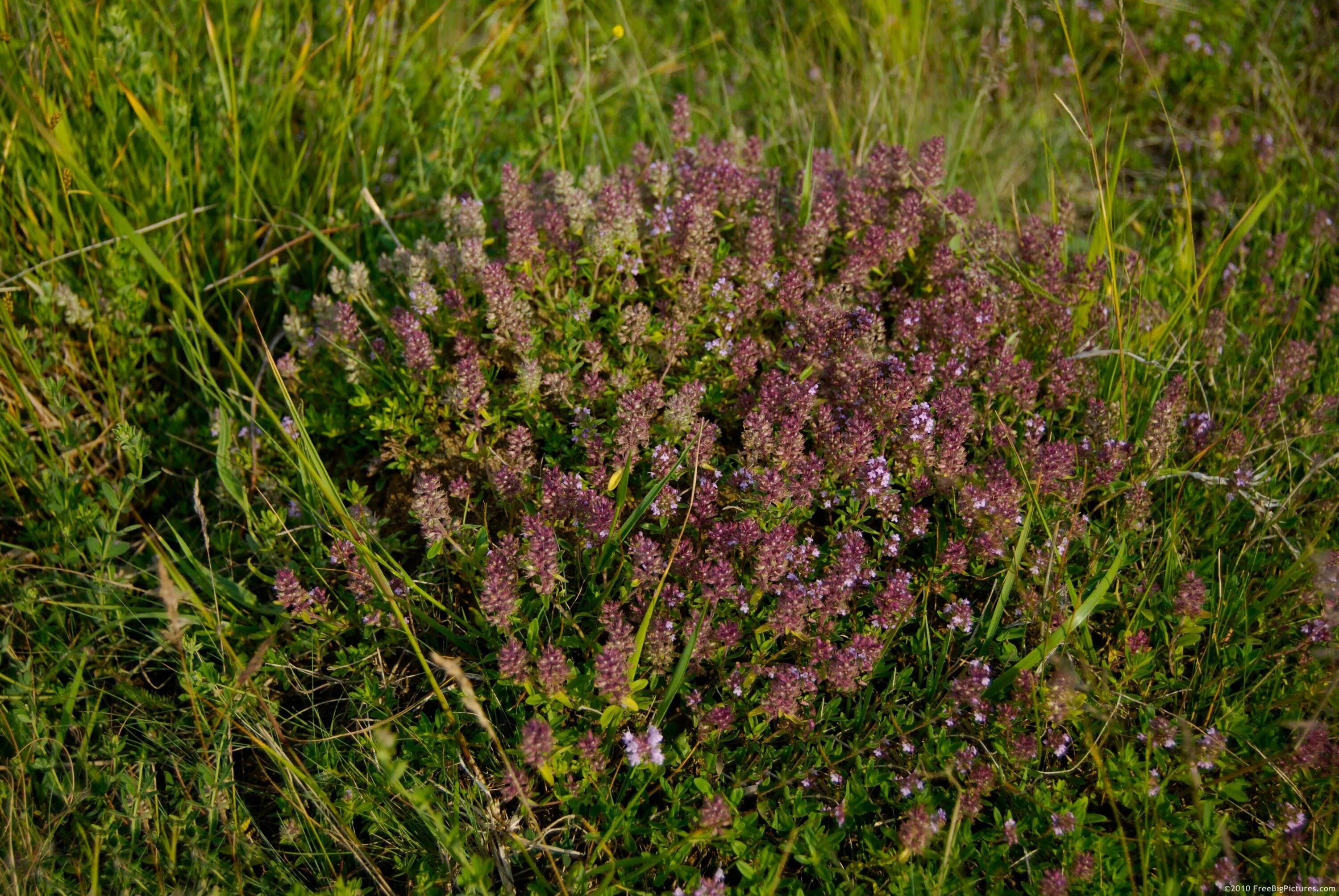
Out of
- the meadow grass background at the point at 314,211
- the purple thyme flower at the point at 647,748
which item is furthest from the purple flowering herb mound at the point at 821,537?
the meadow grass background at the point at 314,211

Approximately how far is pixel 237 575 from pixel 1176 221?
14.4 feet

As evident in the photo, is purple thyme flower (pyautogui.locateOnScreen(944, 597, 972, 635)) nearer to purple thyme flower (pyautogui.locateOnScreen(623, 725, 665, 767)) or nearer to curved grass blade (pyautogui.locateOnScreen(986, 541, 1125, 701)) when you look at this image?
curved grass blade (pyautogui.locateOnScreen(986, 541, 1125, 701))

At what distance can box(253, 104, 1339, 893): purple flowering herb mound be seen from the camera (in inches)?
98.2

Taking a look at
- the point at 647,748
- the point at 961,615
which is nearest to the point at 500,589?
the point at 647,748

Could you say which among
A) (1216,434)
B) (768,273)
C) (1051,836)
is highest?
(768,273)

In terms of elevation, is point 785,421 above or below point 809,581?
above

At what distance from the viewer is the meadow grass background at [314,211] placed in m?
2.59

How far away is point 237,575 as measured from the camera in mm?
3299

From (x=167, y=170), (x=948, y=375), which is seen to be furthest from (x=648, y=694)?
(x=167, y=170)

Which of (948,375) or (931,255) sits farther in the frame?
(931,255)

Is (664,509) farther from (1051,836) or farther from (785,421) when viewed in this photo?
(1051,836)

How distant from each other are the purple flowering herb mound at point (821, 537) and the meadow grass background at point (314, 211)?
5.3 inches

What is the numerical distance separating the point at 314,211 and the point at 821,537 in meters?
2.77

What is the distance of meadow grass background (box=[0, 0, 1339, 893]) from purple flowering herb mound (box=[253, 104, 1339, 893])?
0.13 metres
